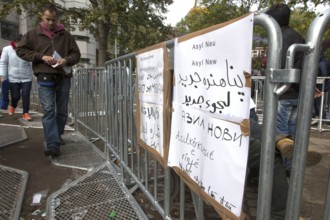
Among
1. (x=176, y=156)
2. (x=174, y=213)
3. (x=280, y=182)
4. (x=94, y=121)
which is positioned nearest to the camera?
Result: (x=176, y=156)

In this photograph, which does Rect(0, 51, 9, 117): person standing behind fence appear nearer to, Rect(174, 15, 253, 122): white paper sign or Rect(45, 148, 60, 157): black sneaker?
Rect(45, 148, 60, 157): black sneaker

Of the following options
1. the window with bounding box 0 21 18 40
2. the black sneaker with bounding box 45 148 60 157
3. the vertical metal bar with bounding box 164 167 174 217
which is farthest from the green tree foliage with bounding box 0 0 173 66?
the vertical metal bar with bounding box 164 167 174 217

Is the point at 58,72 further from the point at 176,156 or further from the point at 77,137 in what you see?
the point at 176,156

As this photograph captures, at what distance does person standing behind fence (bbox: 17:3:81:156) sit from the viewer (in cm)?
418

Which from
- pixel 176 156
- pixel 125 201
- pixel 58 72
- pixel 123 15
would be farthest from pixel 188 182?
pixel 123 15

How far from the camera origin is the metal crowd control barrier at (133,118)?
1186 mm

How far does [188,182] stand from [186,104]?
0.45 meters

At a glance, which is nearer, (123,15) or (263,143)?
(263,143)

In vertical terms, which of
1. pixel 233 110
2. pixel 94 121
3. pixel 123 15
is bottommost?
pixel 94 121

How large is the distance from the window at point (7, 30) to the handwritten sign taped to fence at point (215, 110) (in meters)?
32.2

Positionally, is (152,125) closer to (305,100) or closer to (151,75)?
(151,75)

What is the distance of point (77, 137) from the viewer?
5637mm

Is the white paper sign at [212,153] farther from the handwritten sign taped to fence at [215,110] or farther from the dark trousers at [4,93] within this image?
the dark trousers at [4,93]

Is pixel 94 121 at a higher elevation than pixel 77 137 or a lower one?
higher
